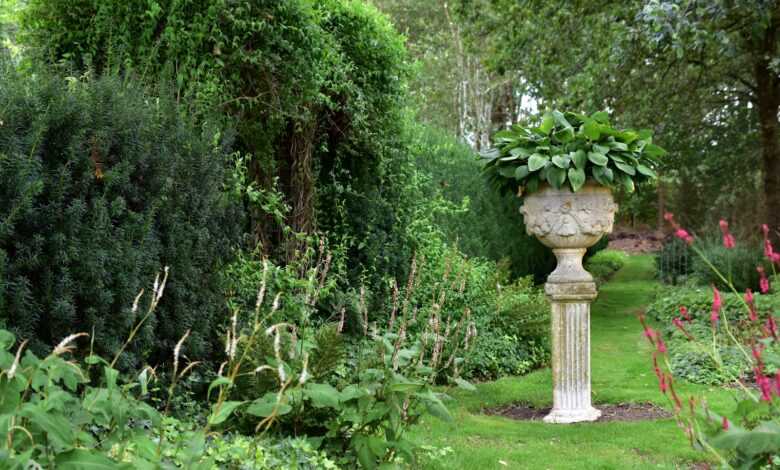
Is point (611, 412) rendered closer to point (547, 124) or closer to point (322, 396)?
point (547, 124)

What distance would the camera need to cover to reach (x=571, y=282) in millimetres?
5664

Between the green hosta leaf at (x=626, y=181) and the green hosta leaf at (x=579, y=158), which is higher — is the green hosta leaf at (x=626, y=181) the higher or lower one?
the lower one

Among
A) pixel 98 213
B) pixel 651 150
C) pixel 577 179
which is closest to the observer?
pixel 98 213

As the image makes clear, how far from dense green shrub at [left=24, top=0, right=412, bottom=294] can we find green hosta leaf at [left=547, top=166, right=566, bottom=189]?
5.62 feet

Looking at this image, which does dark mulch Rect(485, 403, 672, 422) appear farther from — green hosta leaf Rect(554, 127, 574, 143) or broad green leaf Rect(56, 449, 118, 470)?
broad green leaf Rect(56, 449, 118, 470)

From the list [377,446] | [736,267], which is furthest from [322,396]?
[736,267]

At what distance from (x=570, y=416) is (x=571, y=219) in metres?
1.39

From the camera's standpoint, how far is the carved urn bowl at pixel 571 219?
5609mm

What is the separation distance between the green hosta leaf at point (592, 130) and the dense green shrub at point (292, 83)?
1.85 m

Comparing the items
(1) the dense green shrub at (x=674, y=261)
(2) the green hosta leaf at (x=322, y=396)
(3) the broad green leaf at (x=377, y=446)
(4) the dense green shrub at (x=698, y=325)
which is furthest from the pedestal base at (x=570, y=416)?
(1) the dense green shrub at (x=674, y=261)

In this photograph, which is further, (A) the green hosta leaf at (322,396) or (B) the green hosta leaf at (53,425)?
(A) the green hosta leaf at (322,396)

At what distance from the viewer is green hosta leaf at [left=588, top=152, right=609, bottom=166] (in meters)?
5.38

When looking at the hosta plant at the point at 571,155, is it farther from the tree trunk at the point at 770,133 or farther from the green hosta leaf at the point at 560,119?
the tree trunk at the point at 770,133

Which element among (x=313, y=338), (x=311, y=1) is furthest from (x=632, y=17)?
(x=313, y=338)
